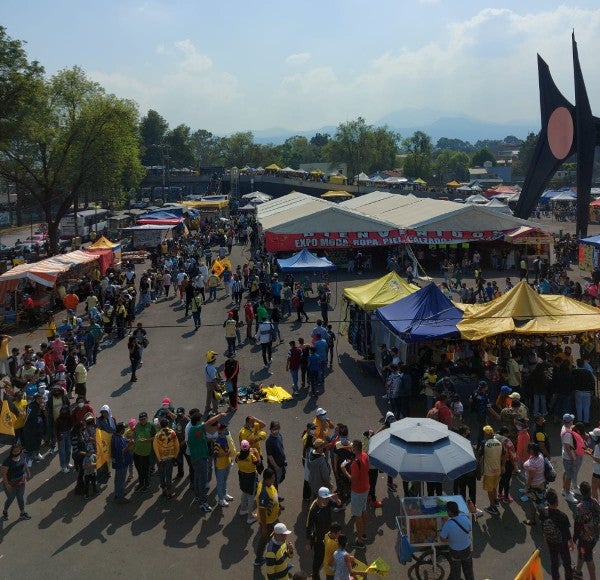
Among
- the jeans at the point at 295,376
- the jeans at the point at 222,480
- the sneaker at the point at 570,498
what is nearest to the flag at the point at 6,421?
the jeans at the point at 222,480

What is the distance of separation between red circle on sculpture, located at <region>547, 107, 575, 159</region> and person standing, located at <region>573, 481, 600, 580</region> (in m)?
32.7

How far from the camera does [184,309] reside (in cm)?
2281

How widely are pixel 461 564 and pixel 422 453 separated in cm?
134

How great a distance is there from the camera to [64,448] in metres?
10.2

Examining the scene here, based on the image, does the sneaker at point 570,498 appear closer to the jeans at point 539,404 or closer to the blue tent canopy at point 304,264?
the jeans at point 539,404

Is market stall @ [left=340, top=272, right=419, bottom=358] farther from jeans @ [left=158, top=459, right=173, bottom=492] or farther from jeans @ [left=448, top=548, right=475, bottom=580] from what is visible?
jeans @ [left=448, top=548, right=475, bottom=580]

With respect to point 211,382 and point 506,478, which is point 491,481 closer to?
point 506,478

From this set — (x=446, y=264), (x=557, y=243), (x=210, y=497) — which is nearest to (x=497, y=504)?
(x=210, y=497)

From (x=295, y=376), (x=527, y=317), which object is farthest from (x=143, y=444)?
(x=527, y=317)

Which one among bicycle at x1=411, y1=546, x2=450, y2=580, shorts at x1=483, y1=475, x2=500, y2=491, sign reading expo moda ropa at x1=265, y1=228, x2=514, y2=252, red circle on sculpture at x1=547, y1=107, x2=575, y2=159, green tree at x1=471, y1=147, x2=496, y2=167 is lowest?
bicycle at x1=411, y1=546, x2=450, y2=580

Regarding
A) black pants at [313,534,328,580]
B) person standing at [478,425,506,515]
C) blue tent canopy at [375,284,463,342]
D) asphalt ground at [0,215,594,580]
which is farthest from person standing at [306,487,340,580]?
blue tent canopy at [375,284,463,342]

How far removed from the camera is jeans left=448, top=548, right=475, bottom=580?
6695 mm

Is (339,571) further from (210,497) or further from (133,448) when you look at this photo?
(133,448)

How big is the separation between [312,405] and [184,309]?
35.8 feet
